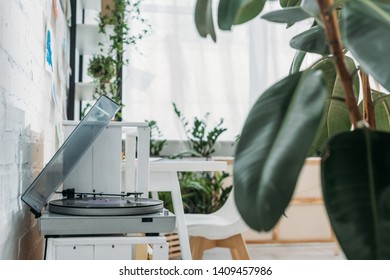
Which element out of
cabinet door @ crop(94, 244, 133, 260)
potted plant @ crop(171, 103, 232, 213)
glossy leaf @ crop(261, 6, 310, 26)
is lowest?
potted plant @ crop(171, 103, 232, 213)

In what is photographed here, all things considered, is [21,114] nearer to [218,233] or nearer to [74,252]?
[74,252]

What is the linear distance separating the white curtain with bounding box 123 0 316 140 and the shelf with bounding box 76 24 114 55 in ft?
2.16

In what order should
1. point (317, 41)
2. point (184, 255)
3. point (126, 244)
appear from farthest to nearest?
1. point (184, 255)
2. point (126, 244)
3. point (317, 41)

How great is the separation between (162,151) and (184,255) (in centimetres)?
186

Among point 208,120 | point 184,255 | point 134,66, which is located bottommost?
point 184,255

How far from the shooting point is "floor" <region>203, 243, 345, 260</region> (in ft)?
9.89

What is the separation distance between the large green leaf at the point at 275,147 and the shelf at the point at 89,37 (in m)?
2.03

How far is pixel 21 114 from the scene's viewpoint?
1.13 m

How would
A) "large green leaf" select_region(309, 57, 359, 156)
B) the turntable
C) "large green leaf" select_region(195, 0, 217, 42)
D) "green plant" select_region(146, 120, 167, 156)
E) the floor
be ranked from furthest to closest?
"green plant" select_region(146, 120, 167, 156) → the floor → the turntable → "large green leaf" select_region(309, 57, 359, 156) → "large green leaf" select_region(195, 0, 217, 42)

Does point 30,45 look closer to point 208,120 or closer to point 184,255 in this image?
point 184,255

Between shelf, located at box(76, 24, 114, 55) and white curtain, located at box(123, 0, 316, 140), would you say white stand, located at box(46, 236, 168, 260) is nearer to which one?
shelf, located at box(76, 24, 114, 55)

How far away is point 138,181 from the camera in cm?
143

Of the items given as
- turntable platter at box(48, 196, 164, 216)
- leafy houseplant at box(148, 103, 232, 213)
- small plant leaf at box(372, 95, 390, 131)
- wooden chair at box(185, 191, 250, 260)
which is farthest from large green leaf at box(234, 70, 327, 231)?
leafy houseplant at box(148, 103, 232, 213)
